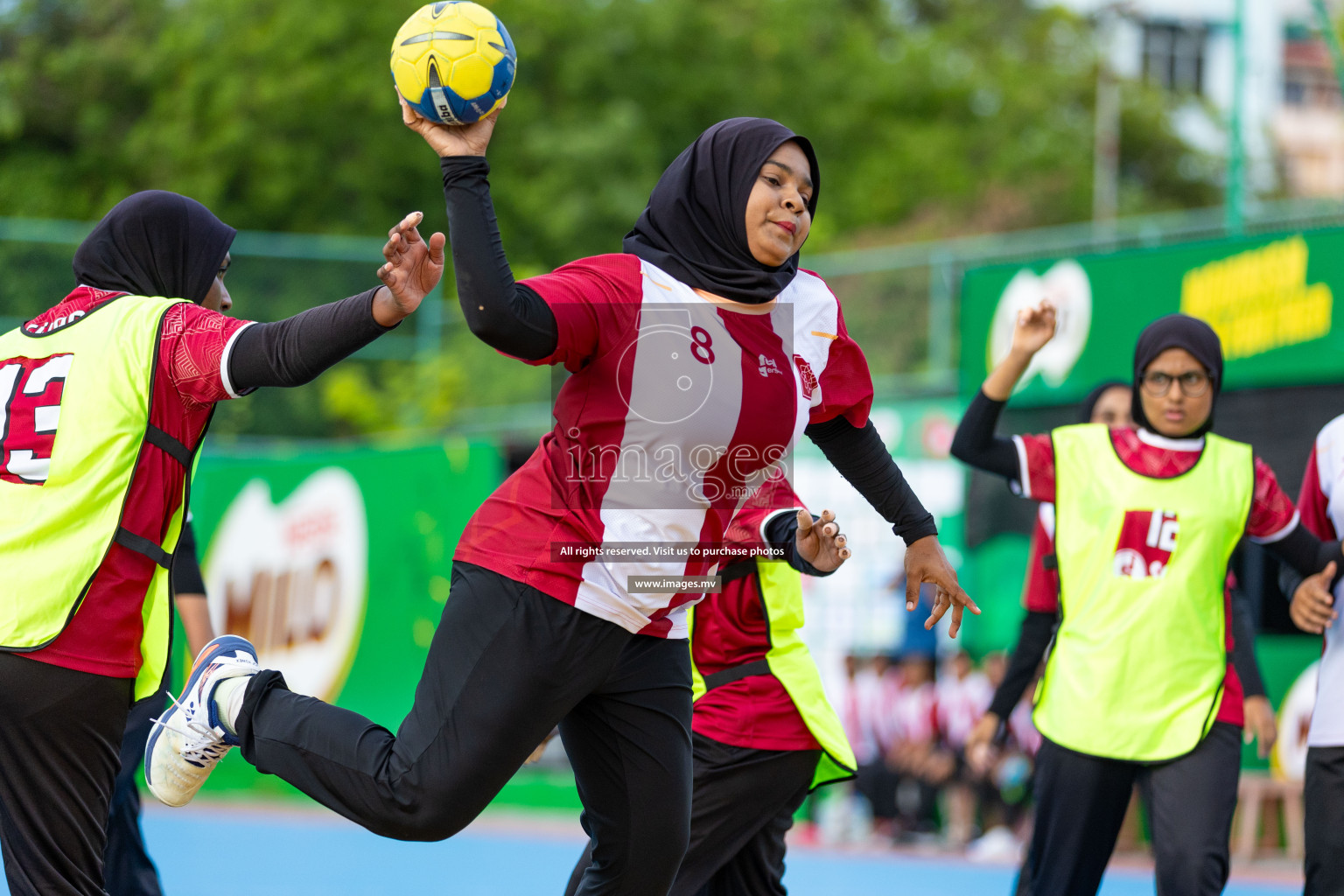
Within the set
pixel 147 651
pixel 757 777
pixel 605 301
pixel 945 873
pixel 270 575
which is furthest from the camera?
pixel 270 575

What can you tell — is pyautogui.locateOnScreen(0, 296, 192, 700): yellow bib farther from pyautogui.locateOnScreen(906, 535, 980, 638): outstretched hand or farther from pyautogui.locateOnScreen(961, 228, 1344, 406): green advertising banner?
pyautogui.locateOnScreen(961, 228, 1344, 406): green advertising banner

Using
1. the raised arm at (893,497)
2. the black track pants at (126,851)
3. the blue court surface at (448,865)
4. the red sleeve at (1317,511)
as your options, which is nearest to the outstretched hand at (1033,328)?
the raised arm at (893,497)

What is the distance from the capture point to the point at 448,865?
386 inches

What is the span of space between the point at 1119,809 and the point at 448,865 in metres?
5.73

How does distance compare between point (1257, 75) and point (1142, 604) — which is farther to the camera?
point (1257, 75)

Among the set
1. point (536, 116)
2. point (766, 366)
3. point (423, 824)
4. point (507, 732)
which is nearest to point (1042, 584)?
point (766, 366)

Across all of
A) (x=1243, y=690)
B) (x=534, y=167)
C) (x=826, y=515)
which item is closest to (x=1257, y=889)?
(x=1243, y=690)

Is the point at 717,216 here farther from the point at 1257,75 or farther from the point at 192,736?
the point at 1257,75

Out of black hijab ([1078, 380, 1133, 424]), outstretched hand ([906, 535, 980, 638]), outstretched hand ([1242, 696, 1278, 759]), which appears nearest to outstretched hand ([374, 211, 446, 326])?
outstretched hand ([906, 535, 980, 638])

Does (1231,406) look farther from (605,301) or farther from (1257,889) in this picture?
(605,301)

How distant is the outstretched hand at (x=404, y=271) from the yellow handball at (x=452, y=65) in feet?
1.08

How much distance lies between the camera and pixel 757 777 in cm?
484

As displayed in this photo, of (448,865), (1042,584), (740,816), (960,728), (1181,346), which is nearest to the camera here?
(740,816)

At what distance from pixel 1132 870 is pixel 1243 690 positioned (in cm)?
524
